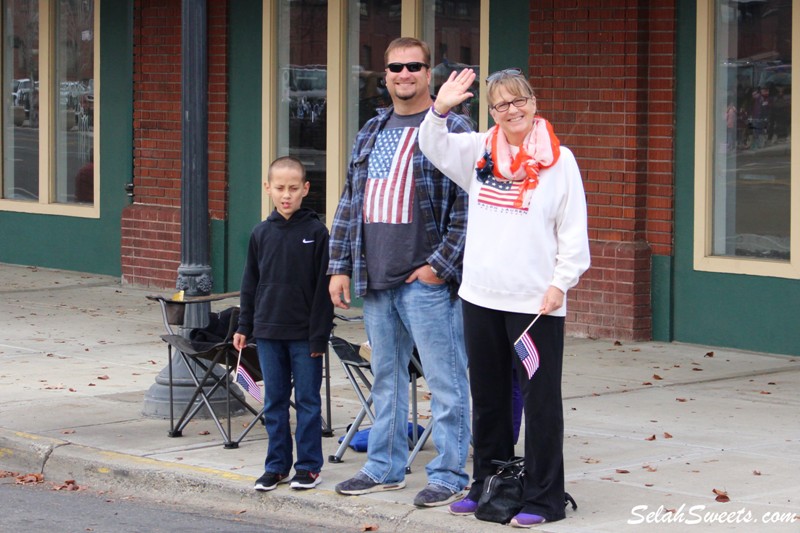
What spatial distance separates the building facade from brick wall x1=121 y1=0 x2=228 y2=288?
20 mm

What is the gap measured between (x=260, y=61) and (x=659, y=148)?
439 cm

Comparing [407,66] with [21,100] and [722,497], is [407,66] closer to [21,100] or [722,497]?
[722,497]

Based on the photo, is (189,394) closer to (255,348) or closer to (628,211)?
(255,348)

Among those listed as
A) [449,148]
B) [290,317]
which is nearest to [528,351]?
[449,148]

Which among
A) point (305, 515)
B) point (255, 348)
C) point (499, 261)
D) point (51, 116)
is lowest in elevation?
point (305, 515)

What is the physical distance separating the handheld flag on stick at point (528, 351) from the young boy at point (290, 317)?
3.56 ft

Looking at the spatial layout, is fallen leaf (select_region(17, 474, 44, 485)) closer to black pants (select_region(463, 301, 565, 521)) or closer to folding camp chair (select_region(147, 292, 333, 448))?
folding camp chair (select_region(147, 292, 333, 448))

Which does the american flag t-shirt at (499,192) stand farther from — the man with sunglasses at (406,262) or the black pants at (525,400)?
the black pants at (525,400)

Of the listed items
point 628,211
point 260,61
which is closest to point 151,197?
point 260,61

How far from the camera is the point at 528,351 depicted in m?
6.06

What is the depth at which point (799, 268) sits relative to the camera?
35.5ft

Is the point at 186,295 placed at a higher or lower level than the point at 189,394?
higher

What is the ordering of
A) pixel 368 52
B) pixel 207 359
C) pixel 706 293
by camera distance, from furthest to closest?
1. pixel 368 52
2. pixel 706 293
3. pixel 207 359

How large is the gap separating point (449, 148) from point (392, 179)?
0.38m
